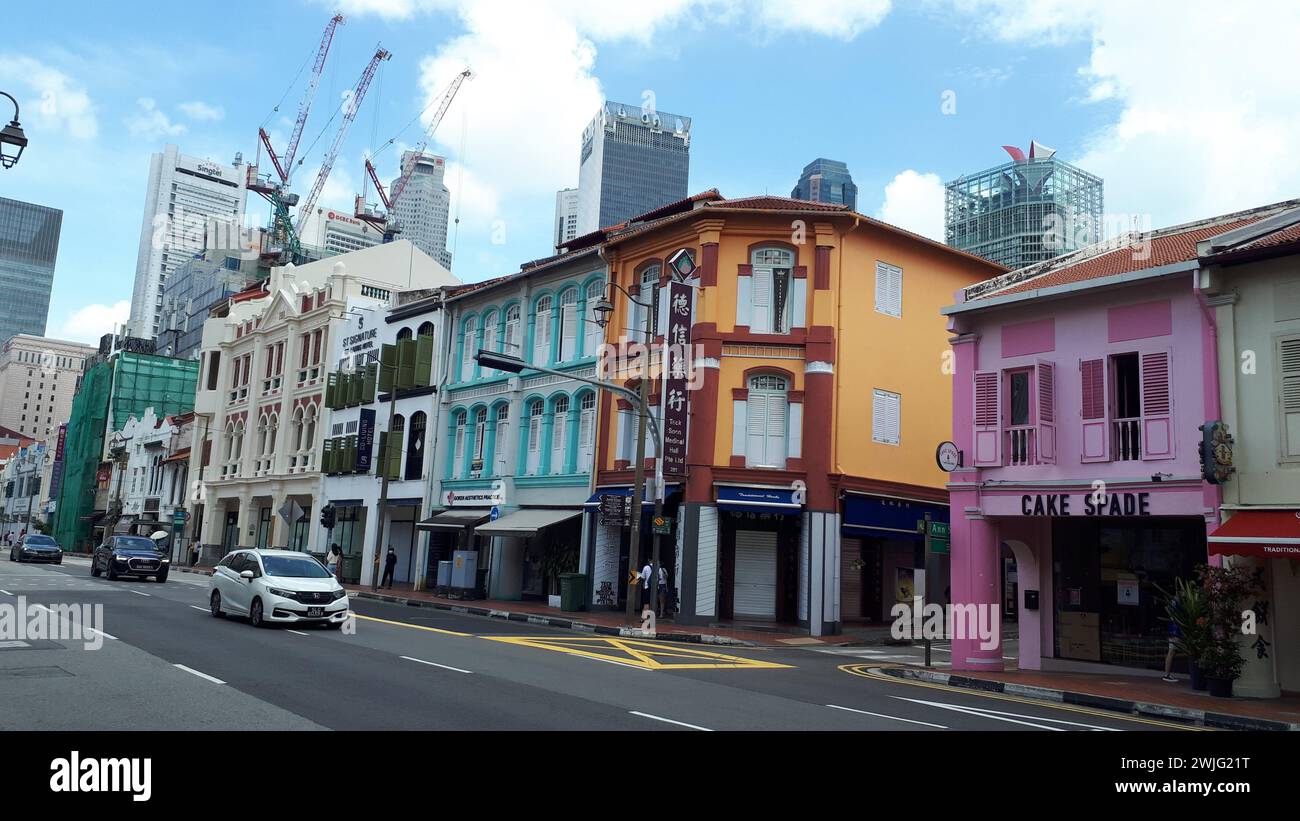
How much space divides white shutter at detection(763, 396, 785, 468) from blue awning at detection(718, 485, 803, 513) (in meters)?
0.91

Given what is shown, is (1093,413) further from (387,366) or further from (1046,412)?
(387,366)

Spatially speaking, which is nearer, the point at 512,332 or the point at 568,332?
the point at 568,332

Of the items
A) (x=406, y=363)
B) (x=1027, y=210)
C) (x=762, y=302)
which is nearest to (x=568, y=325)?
(x=762, y=302)

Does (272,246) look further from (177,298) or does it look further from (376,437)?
(376,437)

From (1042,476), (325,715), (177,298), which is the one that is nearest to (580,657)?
(325,715)

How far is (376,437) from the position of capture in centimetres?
4378

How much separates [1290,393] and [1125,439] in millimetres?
2731

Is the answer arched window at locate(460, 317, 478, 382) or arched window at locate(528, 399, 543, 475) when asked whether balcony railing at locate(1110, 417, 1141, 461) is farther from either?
arched window at locate(460, 317, 478, 382)

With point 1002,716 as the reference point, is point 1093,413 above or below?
above

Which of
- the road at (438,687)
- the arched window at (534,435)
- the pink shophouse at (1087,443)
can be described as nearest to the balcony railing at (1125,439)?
the pink shophouse at (1087,443)

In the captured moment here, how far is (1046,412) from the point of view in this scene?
1897cm

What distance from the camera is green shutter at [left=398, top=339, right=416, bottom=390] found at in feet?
137

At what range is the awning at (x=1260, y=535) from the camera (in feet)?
49.2

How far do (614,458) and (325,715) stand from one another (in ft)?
70.9
